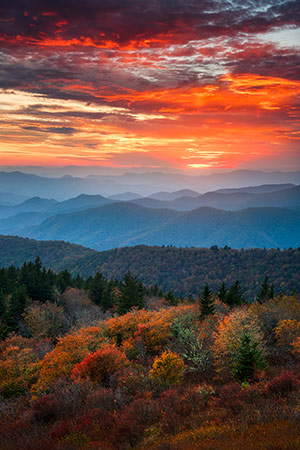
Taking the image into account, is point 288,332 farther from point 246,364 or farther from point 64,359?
point 64,359

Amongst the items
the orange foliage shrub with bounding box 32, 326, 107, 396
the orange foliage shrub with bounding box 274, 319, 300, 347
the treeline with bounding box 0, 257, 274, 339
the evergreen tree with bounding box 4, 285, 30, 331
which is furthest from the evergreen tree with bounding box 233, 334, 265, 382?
the evergreen tree with bounding box 4, 285, 30, 331

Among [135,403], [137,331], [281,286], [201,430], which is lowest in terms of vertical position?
[281,286]

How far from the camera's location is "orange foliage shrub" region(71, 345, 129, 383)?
26.2 metres

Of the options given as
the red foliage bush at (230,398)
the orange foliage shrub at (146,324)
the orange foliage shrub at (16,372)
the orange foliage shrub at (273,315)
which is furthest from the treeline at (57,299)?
the red foliage bush at (230,398)

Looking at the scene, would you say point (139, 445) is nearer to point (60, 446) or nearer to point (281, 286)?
point (60, 446)

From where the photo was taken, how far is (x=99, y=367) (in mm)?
26875

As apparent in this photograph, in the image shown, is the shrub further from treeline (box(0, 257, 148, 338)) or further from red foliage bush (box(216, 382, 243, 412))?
treeline (box(0, 257, 148, 338))

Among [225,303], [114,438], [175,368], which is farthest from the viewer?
[225,303]

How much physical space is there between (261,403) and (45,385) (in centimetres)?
1885

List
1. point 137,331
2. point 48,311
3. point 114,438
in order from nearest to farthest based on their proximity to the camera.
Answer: point 114,438
point 137,331
point 48,311

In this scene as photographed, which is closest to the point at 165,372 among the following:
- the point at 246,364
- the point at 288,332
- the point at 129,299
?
the point at 246,364

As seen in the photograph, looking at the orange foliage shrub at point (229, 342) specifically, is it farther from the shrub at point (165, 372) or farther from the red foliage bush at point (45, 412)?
the red foliage bush at point (45, 412)

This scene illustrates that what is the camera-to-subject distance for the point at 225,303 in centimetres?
6356

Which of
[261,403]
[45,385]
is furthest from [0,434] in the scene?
[261,403]
